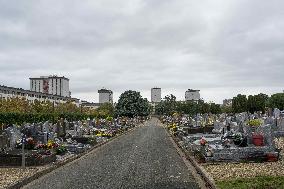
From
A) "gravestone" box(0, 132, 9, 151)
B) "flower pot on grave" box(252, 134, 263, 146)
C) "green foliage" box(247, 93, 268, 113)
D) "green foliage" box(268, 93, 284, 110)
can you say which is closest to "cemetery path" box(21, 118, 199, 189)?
"flower pot on grave" box(252, 134, 263, 146)

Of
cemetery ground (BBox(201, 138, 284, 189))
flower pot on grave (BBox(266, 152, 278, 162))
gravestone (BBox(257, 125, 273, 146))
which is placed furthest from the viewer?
gravestone (BBox(257, 125, 273, 146))

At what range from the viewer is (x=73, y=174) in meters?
19.1

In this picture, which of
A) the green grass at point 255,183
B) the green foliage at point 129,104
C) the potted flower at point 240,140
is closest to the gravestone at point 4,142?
the potted flower at point 240,140

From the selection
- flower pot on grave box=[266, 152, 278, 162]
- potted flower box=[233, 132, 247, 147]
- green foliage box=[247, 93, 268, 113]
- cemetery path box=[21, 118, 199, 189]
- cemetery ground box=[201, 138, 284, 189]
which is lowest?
cemetery path box=[21, 118, 199, 189]

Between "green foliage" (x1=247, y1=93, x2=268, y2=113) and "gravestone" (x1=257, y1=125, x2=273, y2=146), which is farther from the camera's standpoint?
"green foliage" (x1=247, y1=93, x2=268, y2=113)

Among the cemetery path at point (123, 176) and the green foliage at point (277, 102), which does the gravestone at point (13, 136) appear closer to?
the cemetery path at point (123, 176)

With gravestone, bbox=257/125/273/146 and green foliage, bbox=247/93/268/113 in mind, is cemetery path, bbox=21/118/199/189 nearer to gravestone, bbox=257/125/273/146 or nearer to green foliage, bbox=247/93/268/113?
gravestone, bbox=257/125/273/146

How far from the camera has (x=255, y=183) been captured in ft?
45.8

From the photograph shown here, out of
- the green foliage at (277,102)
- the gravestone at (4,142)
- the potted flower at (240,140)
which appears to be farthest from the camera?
the green foliage at (277,102)

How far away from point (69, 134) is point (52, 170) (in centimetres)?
1994

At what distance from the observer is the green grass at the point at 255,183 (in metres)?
13.0

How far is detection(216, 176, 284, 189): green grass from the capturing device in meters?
13.0

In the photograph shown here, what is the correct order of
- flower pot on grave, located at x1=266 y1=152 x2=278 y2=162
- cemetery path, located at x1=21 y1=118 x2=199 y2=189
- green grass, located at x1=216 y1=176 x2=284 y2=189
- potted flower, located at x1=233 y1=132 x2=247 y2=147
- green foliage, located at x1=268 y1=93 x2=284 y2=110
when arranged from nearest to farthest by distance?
green grass, located at x1=216 y1=176 x2=284 y2=189
cemetery path, located at x1=21 y1=118 x2=199 y2=189
flower pot on grave, located at x1=266 y1=152 x2=278 y2=162
potted flower, located at x1=233 y1=132 x2=247 y2=147
green foliage, located at x1=268 y1=93 x2=284 y2=110

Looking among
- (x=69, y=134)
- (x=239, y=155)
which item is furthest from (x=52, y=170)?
(x=69, y=134)
